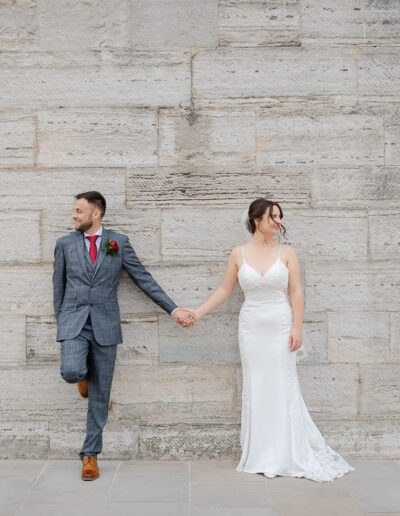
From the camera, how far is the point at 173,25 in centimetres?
456

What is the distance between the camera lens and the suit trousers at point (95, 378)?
4098 mm

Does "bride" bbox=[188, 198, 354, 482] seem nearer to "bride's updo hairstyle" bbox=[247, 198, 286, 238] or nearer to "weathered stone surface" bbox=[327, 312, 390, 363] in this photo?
"bride's updo hairstyle" bbox=[247, 198, 286, 238]

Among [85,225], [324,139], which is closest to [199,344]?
[85,225]

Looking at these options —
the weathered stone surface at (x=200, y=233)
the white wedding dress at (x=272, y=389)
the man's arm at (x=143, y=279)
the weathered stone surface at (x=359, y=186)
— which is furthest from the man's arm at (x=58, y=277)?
the weathered stone surface at (x=359, y=186)

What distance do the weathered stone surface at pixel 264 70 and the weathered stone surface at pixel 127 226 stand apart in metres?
1.06

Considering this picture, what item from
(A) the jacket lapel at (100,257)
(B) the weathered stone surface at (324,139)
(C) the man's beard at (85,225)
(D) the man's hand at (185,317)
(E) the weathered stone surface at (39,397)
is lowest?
(E) the weathered stone surface at (39,397)

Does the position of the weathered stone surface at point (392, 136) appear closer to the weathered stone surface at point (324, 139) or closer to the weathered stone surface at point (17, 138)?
the weathered stone surface at point (324, 139)

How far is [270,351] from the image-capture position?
4191mm

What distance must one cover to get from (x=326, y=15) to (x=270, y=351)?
2713mm

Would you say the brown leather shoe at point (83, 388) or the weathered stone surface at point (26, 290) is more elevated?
the weathered stone surface at point (26, 290)

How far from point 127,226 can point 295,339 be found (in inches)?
62.3

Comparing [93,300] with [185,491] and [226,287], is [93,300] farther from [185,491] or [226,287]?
[185,491]

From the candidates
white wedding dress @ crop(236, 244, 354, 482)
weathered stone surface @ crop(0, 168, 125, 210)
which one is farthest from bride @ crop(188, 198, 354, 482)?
weathered stone surface @ crop(0, 168, 125, 210)

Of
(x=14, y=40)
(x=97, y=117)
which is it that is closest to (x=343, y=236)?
(x=97, y=117)
